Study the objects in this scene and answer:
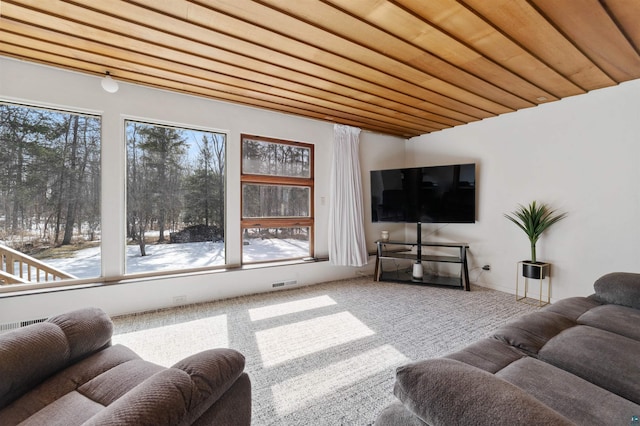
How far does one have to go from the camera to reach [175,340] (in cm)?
250

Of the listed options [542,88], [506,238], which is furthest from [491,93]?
[506,238]

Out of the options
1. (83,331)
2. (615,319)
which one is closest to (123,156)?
(83,331)

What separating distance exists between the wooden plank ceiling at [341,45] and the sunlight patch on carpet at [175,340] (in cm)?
252

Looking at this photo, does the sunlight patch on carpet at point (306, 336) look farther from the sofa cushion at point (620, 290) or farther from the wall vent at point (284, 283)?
the sofa cushion at point (620, 290)

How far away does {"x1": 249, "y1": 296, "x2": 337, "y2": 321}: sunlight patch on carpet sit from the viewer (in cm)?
308

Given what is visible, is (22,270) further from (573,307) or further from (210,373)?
(573,307)

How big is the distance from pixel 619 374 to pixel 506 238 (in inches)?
126

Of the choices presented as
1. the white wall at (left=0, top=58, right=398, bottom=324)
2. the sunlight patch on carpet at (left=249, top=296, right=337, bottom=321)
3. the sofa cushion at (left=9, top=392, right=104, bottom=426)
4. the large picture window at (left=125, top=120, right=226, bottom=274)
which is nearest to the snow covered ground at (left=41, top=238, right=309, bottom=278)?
the large picture window at (left=125, top=120, right=226, bottom=274)

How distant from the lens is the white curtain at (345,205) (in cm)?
442

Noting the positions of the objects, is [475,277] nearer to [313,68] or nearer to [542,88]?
[542,88]

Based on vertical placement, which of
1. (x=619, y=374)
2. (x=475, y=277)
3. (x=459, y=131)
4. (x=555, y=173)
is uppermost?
(x=459, y=131)

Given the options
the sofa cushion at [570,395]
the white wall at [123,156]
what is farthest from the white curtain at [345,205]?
the sofa cushion at [570,395]

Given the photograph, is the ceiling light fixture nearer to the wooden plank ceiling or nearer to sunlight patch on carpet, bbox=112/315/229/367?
the wooden plank ceiling

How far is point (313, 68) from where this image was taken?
259 centimetres
